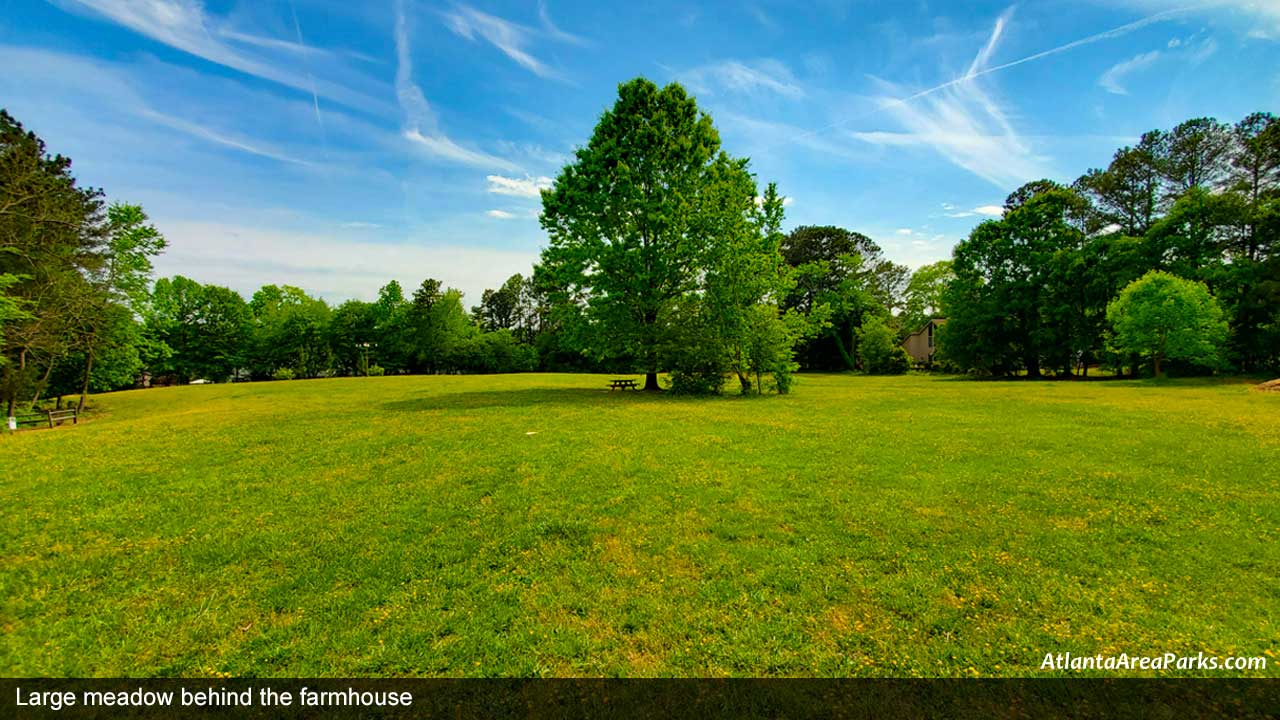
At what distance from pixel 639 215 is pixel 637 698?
76.5ft

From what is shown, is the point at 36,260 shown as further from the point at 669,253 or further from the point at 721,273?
the point at 721,273

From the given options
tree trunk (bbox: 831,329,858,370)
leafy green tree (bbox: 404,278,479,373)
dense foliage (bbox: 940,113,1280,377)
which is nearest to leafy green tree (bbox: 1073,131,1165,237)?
dense foliage (bbox: 940,113,1280,377)

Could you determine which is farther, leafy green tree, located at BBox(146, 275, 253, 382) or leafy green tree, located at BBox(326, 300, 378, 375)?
leafy green tree, located at BBox(326, 300, 378, 375)

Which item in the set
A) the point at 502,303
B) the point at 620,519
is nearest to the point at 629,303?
the point at 620,519

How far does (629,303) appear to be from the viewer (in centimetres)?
2455

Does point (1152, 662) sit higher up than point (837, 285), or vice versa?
point (837, 285)

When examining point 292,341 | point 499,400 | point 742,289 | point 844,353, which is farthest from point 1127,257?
point 292,341

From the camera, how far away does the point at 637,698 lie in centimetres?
332

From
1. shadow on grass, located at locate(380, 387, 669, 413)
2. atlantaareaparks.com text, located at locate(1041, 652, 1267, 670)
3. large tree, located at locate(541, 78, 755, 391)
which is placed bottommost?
shadow on grass, located at locate(380, 387, 669, 413)

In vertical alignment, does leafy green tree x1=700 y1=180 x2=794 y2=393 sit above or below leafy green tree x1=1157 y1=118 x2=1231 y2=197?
below

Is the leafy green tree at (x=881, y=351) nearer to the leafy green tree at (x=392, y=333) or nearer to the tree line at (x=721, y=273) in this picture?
the tree line at (x=721, y=273)

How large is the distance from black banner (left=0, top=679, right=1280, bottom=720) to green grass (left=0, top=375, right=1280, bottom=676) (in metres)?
0.15

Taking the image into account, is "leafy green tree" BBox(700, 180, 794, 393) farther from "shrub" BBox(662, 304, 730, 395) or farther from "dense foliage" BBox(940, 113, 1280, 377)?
"dense foliage" BBox(940, 113, 1280, 377)

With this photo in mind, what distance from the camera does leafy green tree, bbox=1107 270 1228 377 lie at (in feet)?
96.1
